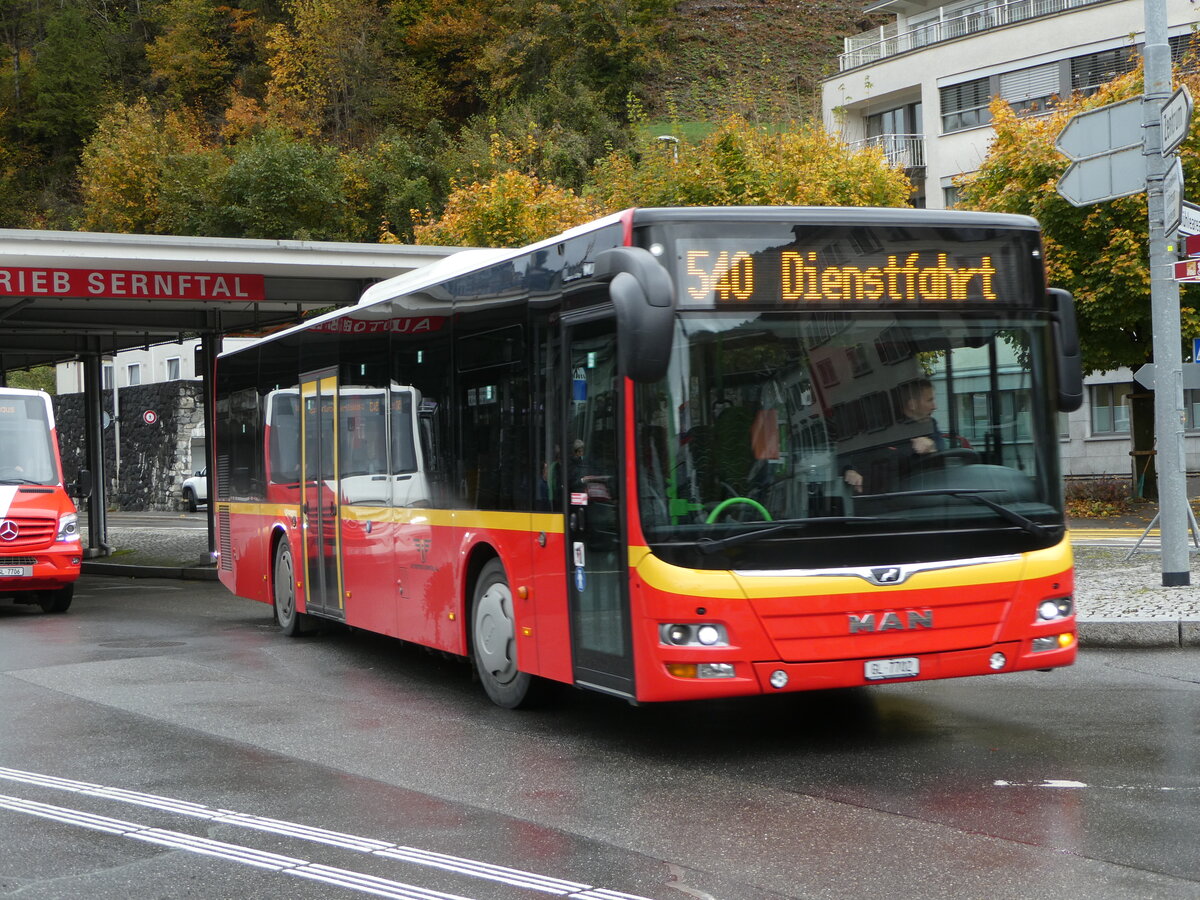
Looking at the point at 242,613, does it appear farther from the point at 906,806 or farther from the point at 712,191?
the point at 712,191

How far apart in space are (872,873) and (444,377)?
5388 mm

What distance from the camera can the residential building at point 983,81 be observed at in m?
41.0

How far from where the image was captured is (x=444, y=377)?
393 inches

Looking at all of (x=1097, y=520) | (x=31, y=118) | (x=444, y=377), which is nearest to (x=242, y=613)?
(x=444, y=377)

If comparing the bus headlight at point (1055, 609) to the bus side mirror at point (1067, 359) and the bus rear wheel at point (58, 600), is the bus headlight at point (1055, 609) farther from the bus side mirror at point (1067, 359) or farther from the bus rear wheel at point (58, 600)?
the bus rear wheel at point (58, 600)

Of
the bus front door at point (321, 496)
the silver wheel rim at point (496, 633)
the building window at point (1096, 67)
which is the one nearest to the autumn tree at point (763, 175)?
the building window at point (1096, 67)

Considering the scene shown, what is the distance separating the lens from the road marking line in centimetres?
532

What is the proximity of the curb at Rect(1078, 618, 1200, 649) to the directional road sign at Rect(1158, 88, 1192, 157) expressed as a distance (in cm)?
438

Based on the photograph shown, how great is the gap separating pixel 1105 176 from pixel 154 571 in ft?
54.9

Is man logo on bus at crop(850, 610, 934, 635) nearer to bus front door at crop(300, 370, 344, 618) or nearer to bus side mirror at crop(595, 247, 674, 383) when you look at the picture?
bus side mirror at crop(595, 247, 674, 383)

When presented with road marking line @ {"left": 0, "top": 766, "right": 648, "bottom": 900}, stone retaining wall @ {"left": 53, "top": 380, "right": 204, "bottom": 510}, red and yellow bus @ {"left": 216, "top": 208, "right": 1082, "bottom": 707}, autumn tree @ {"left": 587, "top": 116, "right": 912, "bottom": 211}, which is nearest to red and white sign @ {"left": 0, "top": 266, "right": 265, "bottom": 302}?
red and yellow bus @ {"left": 216, "top": 208, "right": 1082, "bottom": 707}

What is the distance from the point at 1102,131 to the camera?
13.8 meters

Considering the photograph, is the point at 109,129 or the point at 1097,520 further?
the point at 109,129

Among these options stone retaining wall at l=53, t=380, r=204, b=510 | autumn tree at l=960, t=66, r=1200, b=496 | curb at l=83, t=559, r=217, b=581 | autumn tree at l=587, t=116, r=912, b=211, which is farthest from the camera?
stone retaining wall at l=53, t=380, r=204, b=510
